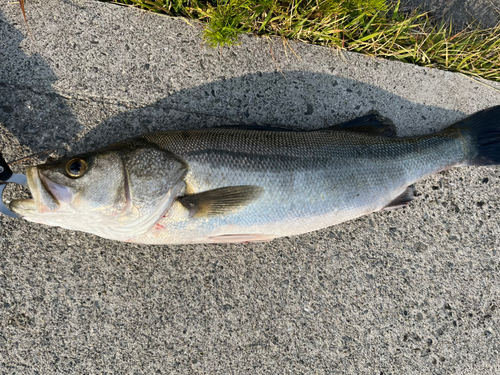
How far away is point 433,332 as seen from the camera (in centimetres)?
255

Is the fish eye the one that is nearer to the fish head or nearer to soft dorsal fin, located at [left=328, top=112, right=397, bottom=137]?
the fish head

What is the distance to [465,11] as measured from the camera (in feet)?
10.5

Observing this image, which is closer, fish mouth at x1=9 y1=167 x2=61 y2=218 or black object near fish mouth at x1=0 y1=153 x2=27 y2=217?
fish mouth at x1=9 y1=167 x2=61 y2=218

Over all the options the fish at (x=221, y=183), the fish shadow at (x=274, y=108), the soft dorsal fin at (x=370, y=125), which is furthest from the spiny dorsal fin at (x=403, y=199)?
the fish shadow at (x=274, y=108)

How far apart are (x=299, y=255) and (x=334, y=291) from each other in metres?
0.40

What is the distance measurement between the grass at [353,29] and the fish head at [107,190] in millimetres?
1151

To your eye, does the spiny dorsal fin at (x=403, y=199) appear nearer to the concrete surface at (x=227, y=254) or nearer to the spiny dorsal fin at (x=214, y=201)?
the concrete surface at (x=227, y=254)

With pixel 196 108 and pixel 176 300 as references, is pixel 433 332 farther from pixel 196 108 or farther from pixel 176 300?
pixel 196 108

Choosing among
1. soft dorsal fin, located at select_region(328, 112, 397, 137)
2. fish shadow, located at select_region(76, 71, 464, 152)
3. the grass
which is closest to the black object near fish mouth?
fish shadow, located at select_region(76, 71, 464, 152)

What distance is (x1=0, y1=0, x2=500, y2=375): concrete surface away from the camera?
2252mm

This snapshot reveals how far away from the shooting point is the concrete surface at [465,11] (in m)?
3.11

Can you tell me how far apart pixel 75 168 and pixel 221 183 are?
33.9 inches

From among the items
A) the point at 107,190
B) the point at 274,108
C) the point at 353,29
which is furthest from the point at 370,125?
the point at 107,190

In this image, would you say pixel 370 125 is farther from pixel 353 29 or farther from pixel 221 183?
pixel 221 183
